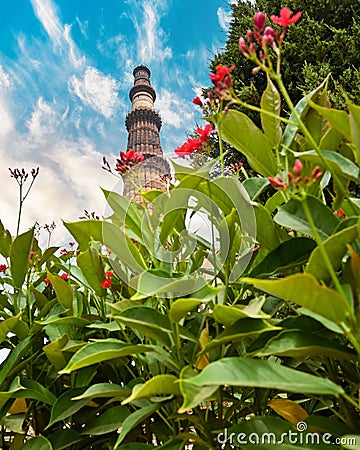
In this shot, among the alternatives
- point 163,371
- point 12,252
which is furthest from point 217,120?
point 12,252

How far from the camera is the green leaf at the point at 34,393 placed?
2.83 feet

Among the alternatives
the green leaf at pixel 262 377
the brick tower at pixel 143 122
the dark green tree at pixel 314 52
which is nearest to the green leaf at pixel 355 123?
the green leaf at pixel 262 377

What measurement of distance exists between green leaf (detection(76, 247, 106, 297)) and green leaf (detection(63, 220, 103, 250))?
4 cm

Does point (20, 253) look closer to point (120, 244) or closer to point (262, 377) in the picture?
point (120, 244)

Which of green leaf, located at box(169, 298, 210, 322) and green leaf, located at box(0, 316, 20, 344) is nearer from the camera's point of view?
green leaf, located at box(169, 298, 210, 322)

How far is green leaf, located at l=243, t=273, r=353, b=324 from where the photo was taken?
495mm

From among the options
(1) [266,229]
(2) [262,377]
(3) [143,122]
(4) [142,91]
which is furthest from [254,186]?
(4) [142,91]

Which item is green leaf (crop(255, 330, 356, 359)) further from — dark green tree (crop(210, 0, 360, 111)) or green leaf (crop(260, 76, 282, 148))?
dark green tree (crop(210, 0, 360, 111))

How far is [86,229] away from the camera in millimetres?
887

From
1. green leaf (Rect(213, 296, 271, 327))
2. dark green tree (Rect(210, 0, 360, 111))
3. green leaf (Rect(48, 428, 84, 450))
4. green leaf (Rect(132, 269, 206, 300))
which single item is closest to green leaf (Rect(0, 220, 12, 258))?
green leaf (Rect(48, 428, 84, 450))

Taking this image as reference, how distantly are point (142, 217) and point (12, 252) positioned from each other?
0.34m

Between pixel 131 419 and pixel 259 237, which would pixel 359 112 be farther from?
pixel 131 419

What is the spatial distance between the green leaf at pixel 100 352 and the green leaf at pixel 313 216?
1.00ft

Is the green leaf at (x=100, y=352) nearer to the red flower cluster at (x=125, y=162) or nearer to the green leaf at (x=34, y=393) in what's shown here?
the green leaf at (x=34, y=393)
